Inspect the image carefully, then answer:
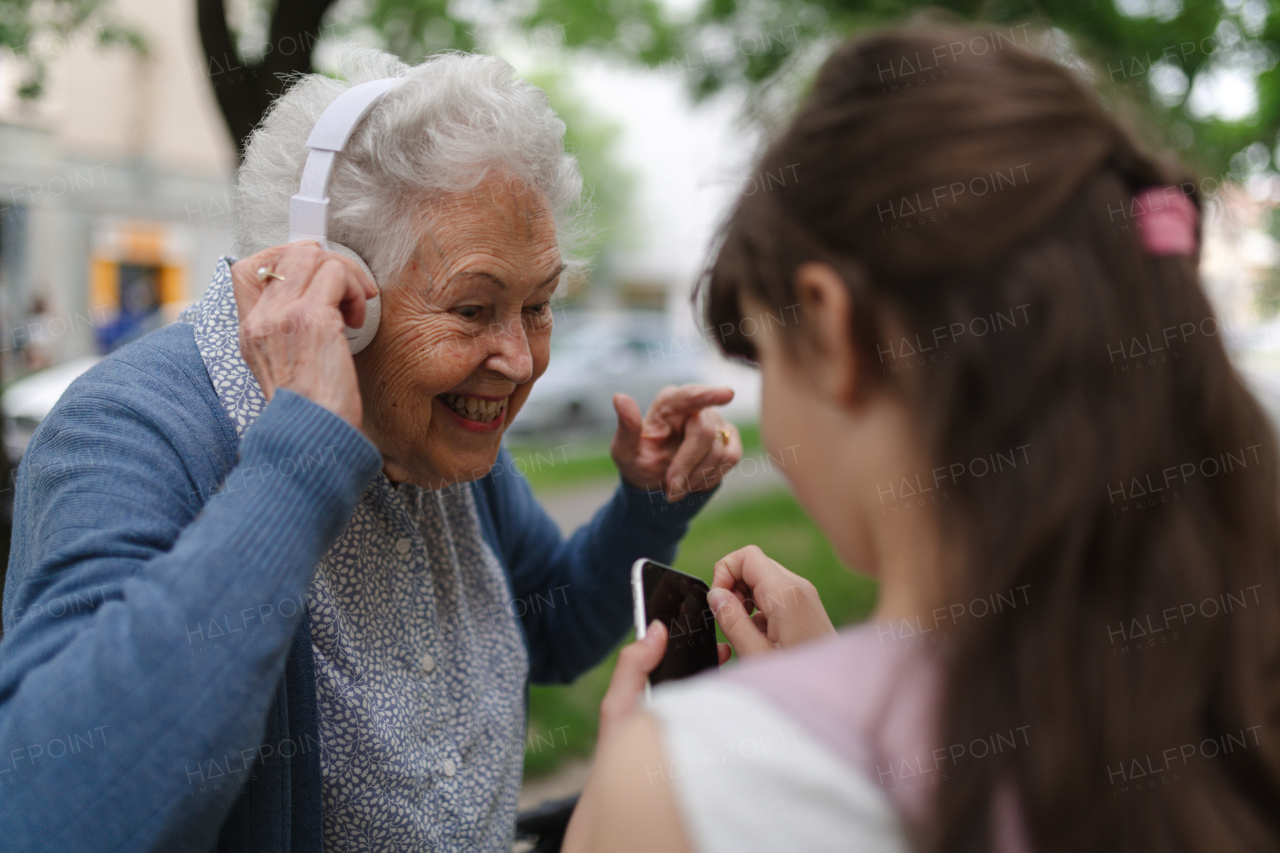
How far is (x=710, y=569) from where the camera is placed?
2277 mm

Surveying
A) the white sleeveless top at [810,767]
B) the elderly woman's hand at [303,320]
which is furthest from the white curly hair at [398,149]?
the white sleeveless top at [810,767]

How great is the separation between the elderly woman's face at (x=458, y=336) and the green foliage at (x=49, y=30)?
346 cm

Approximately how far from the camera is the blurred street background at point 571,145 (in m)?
1.65

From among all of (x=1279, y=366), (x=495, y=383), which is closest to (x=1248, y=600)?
(x=495, y=383)

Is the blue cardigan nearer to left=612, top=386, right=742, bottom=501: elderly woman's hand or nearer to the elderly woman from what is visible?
the elderly woman

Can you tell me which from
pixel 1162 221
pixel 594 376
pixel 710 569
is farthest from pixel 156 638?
pixel 594 376

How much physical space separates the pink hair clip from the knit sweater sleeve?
966 mm

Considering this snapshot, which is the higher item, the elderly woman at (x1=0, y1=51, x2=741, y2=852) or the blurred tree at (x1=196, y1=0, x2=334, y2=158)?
the blurred tree at (x1=196, y1=0, x2=334, y2=158)

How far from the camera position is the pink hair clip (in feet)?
2.91

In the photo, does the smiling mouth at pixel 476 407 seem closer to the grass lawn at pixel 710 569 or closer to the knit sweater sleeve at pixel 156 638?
the knit sweater sleeve at pixel 156 638

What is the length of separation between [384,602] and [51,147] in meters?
17.9

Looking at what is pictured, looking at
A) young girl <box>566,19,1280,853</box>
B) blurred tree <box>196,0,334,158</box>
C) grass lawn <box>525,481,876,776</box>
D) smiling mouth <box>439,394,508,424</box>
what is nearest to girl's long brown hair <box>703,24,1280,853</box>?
young girl <box>566,19,1280,853</box>

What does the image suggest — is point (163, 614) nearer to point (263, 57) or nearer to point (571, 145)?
point (571, 145)

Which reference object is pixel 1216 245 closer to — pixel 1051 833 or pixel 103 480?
pixel 1051 833
